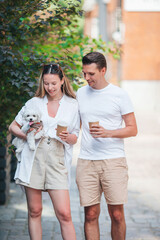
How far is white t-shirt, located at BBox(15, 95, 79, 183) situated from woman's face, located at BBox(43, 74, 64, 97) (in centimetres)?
14

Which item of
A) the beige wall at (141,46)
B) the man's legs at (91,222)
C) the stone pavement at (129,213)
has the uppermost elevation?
the beige wall at (141,46)

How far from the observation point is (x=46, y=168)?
4020 mm

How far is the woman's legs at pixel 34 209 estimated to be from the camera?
4023mm

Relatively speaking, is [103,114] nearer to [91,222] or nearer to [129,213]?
[91,222]

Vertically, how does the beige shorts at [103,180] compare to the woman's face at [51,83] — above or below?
below

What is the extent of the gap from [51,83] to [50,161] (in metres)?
0.69

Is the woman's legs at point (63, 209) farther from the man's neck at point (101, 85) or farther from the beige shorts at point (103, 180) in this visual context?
the man's neck at point (101, 85)

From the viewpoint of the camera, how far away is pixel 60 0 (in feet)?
16.5

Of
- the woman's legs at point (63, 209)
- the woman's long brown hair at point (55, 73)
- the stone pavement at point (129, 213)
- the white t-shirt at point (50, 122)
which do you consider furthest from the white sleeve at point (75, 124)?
the stone pavement at point (129, 213)

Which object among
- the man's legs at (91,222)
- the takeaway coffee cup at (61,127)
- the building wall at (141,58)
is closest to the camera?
the takeaway coffee cup at (61,127)

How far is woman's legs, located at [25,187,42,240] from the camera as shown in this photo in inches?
158

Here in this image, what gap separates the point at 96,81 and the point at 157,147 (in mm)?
8919

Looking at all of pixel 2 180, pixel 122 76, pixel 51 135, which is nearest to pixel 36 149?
pixel 51 135

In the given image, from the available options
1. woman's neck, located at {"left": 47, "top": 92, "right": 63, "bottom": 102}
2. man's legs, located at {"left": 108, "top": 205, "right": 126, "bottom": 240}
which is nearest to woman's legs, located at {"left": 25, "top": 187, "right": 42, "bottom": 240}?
man's legs, located at {"left": 108, "top": 205, "right": 126, "bottom": 240}
